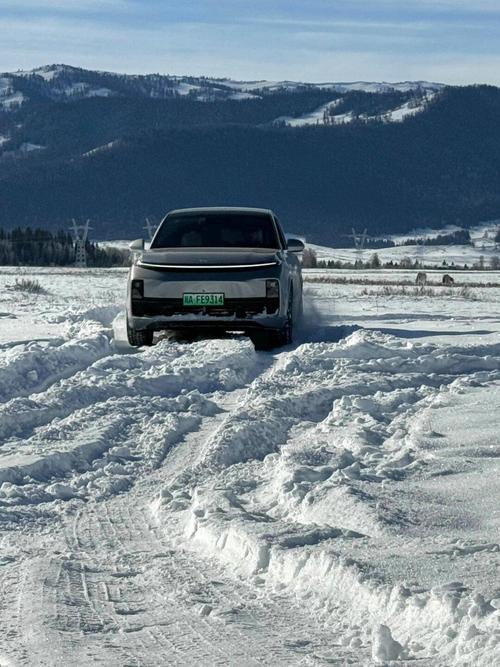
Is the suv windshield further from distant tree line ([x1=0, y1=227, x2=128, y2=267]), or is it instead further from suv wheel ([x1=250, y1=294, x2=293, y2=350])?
distant tree line ([x1=0, y1=227, x2=128, y2=267])

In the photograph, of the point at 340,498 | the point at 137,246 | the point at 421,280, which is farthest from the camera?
the point at 421,280

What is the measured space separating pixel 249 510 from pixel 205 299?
7.49 meters

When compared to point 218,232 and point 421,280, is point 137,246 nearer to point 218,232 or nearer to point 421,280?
point 218,232

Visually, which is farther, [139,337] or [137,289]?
[139,337]

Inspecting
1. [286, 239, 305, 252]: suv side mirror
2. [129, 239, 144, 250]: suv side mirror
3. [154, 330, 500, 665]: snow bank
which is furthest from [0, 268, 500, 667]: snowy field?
[286, 239, 305, 252]: suv side mirror

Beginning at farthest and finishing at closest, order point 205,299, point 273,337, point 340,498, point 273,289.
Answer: point 273,337
point 273,289
point 205,299
point 340,498

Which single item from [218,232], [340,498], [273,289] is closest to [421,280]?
[218,232]

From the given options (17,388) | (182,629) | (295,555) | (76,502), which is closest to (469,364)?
(17,388)

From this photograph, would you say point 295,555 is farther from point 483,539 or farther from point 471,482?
point 471,482

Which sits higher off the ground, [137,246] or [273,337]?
[137,246]

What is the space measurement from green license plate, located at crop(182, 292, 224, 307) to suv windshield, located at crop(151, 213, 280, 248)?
4.54 ft

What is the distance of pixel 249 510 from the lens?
20.0ft

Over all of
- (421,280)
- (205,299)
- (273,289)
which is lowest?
(421,280)

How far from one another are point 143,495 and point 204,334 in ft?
27.1
